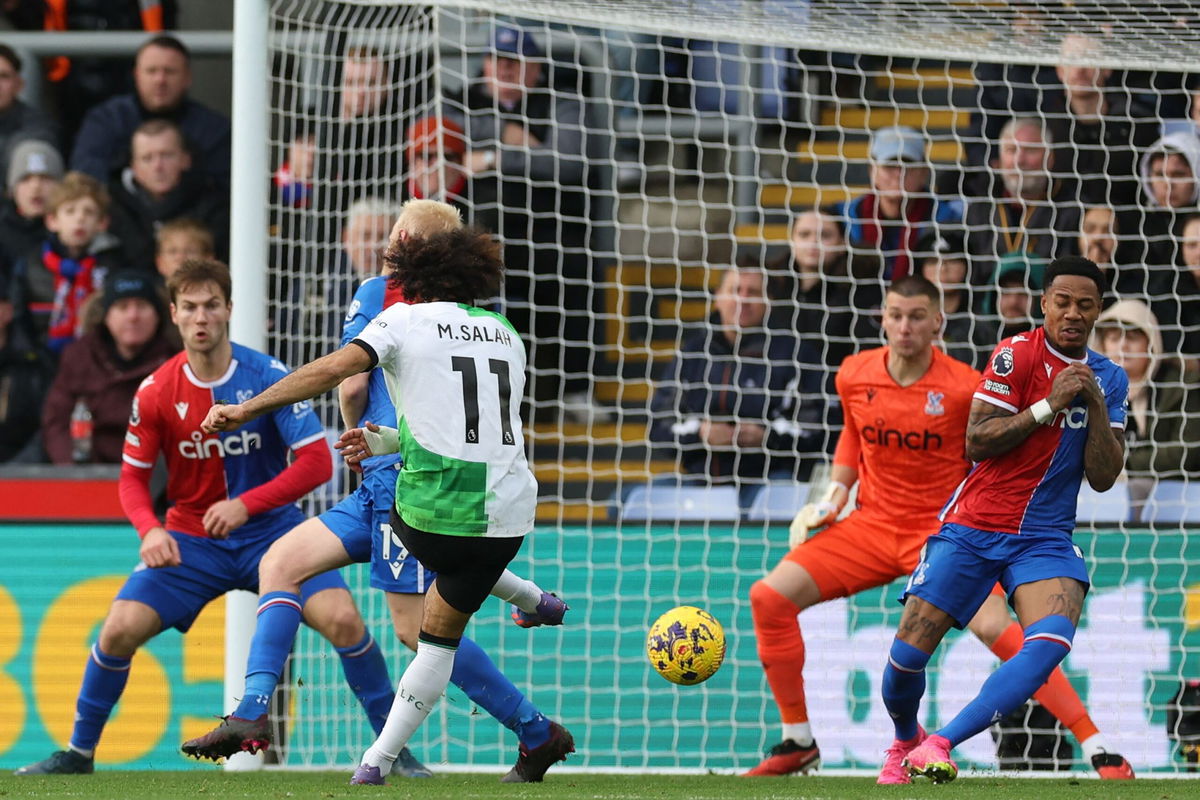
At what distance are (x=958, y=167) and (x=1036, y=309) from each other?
0.87 m

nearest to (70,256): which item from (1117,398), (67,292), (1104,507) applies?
(67,292)

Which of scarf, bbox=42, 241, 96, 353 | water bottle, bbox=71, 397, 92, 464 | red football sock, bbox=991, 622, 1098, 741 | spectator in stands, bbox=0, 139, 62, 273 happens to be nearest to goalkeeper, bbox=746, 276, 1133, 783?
red football sock, bbox=991, 622, 1098, 741

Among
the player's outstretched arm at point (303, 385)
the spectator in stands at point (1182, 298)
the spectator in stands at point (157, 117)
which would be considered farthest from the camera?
the spectator in stands at point (157, 117)

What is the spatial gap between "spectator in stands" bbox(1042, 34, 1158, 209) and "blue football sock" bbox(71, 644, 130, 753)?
5345 millimetres

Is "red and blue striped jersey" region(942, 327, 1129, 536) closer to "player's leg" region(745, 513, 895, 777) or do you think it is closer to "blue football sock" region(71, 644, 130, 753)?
"player's leg" region(745, 513, 895, 777)

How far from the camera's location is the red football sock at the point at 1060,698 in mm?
6723

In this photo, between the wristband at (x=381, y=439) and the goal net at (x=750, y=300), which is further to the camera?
the goal net at (x=750, y=300)

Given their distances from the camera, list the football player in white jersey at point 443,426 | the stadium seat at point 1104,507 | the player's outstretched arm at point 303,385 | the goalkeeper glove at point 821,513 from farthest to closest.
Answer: the stadium seat at point 1104,507 → the goalkeeper glove at point 821,513 → the football player in white jersey at point 443,426 → the player's outstretched arm at point 303,385

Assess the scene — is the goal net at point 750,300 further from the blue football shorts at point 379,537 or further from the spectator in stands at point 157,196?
the blue football shorts at point 379,537

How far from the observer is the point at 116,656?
646cm

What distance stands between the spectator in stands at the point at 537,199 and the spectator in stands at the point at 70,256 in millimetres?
2246

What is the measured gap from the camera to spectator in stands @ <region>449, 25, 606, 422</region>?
932cm

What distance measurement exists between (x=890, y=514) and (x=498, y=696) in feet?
6.60

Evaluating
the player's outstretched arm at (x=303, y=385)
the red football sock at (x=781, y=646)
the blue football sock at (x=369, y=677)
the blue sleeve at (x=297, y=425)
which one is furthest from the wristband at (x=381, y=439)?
the red football sock at (x=781, y=646)
